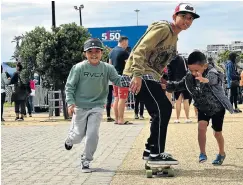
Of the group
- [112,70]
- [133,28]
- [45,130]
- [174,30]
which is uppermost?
[133,28]

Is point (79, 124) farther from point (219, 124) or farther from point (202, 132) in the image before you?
point (219, 124)

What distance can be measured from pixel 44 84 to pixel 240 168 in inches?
408

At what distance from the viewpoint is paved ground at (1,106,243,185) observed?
5.52 m

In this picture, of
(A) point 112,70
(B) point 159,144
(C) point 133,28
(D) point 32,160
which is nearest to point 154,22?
(A) point 112,70

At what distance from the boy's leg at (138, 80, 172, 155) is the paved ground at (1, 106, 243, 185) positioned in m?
0.37

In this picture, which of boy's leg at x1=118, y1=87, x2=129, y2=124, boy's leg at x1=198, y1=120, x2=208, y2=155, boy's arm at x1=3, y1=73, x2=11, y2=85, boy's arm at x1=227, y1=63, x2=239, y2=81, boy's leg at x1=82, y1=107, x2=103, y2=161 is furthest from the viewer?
boy's arm at x1=227, y1=63, x2=239, y2=81

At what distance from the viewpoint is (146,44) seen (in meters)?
5.63

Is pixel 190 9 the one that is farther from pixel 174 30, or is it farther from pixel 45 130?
pixel 45 130

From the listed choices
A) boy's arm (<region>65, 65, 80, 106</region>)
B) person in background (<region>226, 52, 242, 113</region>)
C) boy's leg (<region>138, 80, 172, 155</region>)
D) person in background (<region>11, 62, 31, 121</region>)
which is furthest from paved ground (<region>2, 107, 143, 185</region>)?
person in background (<region>226, 52, 242, 113</region>)

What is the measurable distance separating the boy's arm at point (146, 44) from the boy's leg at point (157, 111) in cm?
26

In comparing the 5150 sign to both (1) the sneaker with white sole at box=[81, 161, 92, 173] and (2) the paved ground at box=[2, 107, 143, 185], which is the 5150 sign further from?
(1) the sneaker with white sole at box=[81, 161, 92, 173]

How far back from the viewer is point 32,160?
278 inches

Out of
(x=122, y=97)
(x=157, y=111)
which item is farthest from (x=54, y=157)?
(x=122, y=97)

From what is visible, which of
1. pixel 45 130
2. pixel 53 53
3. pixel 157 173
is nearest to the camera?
pixel 157 173
